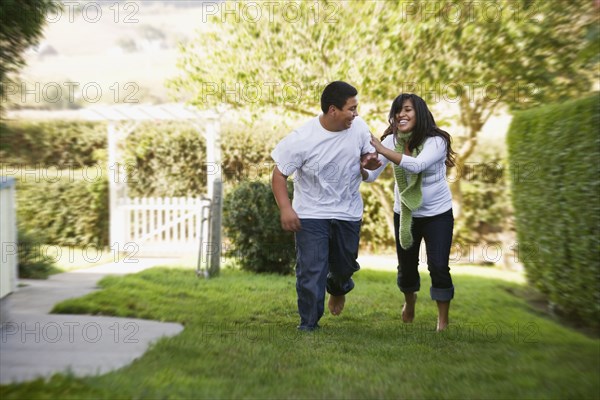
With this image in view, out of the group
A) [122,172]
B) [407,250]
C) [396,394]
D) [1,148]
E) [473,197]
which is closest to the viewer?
[396,394]

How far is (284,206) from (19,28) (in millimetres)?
2204

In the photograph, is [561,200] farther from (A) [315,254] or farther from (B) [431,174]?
(A) [315,254]

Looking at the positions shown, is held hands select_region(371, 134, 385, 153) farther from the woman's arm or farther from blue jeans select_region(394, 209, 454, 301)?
blue jeans select_region(394, 209, 454, 301)

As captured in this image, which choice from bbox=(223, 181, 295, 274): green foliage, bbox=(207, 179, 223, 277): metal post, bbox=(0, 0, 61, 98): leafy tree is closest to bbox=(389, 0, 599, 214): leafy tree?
bbox=(223, 181, 295, 274): green foliage

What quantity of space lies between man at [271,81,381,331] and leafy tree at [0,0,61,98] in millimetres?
1897

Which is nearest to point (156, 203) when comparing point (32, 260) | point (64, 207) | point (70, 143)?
point (64, 207)

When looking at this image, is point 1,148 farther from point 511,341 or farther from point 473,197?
point 473,197

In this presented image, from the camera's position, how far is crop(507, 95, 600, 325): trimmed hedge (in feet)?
15.9

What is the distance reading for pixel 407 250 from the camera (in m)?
5.36

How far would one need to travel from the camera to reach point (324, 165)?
491cm

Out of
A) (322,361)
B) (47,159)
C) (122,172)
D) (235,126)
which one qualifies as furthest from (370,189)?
(322,361)

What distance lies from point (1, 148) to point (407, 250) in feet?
10.2

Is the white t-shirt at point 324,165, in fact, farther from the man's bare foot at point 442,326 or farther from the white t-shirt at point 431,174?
the man's bare foot at point 442,326

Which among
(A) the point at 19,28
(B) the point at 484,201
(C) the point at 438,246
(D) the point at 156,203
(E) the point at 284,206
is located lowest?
(D) the point at 156,203
